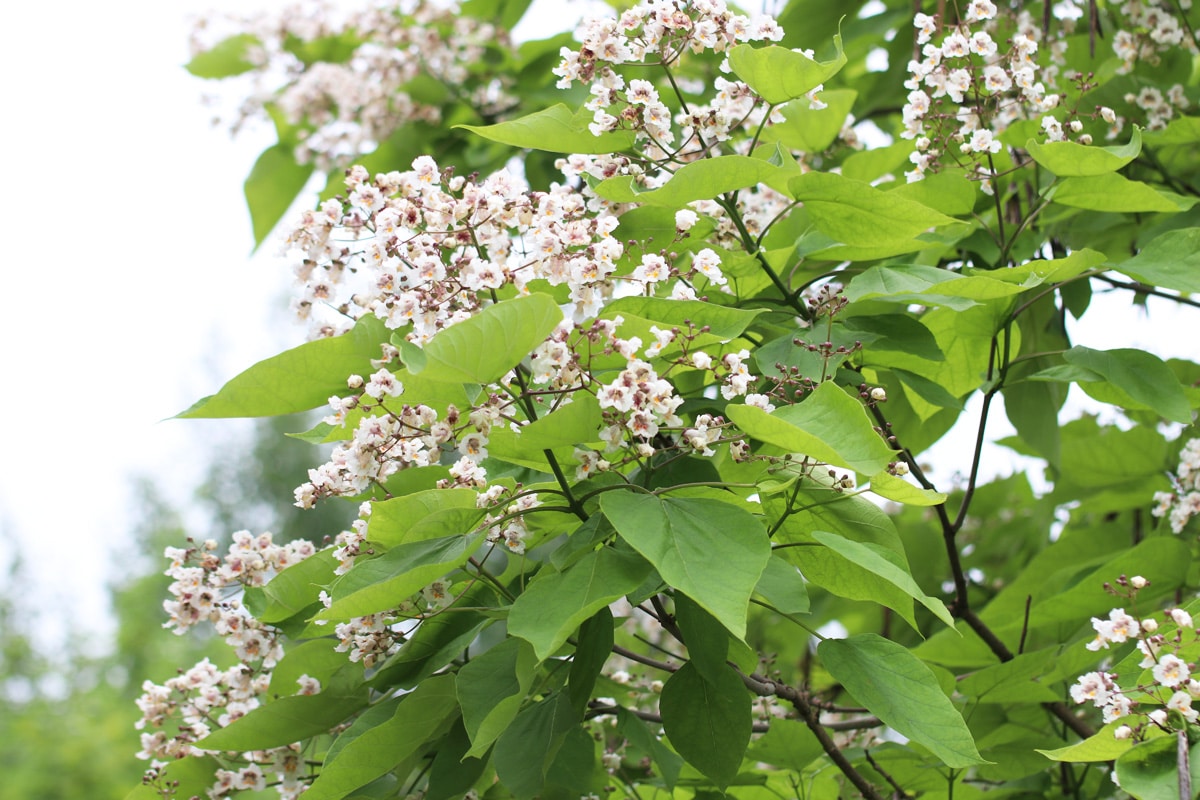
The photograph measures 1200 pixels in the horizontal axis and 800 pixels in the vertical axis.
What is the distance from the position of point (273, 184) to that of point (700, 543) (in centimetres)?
219

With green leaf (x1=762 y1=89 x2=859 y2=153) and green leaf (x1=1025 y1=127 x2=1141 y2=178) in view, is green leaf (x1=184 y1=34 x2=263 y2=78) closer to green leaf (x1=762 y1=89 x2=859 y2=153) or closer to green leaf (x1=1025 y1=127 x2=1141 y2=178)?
green leaf (x1=762 y1=89 x2=859 y2=153)

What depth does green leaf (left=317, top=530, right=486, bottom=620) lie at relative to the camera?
1.01m

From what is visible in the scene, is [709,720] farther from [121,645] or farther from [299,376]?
[121,645]

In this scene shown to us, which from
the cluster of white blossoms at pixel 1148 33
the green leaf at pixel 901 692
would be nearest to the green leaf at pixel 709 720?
the green leaf at pixel 901 692

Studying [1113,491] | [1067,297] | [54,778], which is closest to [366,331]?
[1067,297]

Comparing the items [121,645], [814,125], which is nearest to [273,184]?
[814,125]

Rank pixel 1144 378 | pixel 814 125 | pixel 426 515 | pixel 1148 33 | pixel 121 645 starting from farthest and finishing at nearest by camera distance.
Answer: pixel 121 645 < pixel 1148 33 < pixel 814 125 < pixel 1144 378 < pixel 426 515

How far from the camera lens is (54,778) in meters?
11.4

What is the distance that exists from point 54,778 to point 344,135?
10.9 metres

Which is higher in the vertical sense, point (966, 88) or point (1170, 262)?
point (966, 88)

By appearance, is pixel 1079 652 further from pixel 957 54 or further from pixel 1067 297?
pixel 957 54

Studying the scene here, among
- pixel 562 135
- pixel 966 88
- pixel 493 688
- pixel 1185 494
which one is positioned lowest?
pixel 1185 494

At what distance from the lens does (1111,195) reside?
1515 millimetres

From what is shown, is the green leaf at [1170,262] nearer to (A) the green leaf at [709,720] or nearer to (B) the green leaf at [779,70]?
(B) the green leaf at [779,70]
